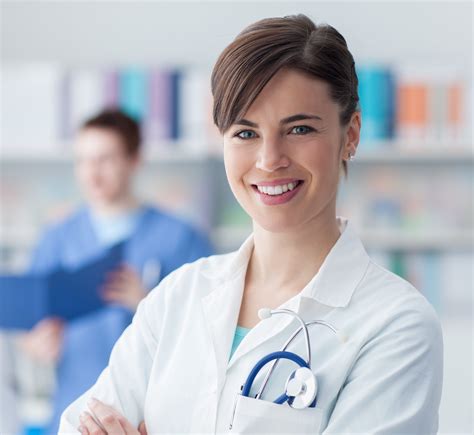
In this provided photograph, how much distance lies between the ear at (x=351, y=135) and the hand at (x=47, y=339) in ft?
5.52

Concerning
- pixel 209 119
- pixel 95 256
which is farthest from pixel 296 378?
pixel 209 119

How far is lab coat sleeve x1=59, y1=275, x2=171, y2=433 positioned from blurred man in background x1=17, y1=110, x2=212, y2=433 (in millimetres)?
1332

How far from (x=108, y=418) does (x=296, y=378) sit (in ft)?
1.12

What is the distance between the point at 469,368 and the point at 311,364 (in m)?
2.72

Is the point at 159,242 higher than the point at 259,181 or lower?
lower

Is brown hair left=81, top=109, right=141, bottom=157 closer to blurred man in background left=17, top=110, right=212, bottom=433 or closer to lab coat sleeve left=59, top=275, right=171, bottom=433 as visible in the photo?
blurred man in background left=17, top=110, right=212, bottom=433

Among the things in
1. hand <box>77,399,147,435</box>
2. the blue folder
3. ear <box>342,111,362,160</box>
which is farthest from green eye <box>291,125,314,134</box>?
the blue folder

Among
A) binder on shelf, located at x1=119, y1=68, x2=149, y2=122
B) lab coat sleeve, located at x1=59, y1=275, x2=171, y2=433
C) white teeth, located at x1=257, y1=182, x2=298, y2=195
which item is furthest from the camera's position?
binder on shelf, located at x1=119, y1=68, x2=149, y2=122

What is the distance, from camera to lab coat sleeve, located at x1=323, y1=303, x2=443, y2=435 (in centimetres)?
106

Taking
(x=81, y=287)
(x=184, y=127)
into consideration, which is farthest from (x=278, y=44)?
(x=184, y=127)

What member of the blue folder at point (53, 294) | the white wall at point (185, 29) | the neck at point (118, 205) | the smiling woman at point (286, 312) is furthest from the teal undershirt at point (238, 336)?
the white wall at point (185, 29)

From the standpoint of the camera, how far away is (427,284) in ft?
13.0

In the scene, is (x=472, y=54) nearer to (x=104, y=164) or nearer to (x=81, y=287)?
(x=104, y=164)

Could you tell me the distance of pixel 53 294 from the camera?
8.50 feet
